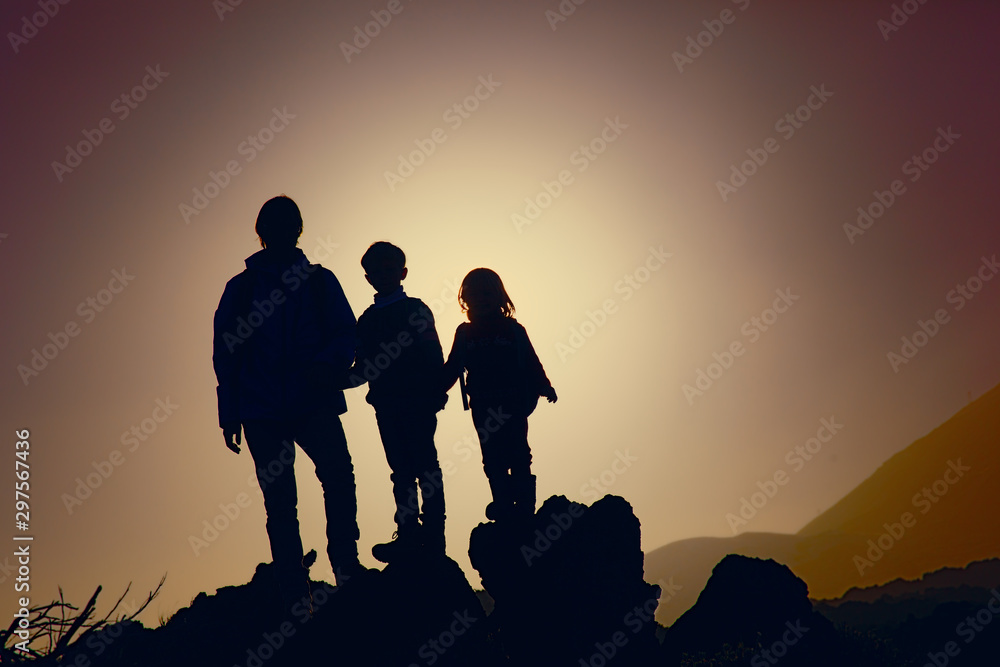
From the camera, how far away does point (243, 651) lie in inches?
298

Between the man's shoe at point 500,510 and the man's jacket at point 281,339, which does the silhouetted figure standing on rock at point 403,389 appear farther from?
the man's jacket at point 281,339

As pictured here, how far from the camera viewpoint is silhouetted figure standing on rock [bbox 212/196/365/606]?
579 centimetres

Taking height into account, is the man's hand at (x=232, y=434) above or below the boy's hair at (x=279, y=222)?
below

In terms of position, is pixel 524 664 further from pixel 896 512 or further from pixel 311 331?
pixel 896 512

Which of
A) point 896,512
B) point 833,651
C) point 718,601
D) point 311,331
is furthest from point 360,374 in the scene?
point 896,512

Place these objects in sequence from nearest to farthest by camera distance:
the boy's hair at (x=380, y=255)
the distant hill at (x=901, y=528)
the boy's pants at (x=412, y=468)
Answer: the boy's pants at (x=412, y=468) < the boy's hair at (x=380, y=255) < the distant hill at (x=901, y=528)

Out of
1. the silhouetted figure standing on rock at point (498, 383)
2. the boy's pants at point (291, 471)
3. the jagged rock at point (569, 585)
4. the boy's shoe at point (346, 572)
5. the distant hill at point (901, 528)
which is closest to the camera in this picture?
the boy's pants at point (291, 471)

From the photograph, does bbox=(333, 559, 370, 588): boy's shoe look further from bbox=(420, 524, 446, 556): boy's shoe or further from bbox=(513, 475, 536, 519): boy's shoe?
bbox=(513, 475, 536, 519): boy's shoe

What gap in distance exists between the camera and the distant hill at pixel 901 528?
283 feet

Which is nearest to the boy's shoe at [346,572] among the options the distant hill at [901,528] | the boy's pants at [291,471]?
the boy's pants at [291,471]

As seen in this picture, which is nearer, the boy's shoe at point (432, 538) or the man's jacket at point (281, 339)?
the man's jacket at point (281, 339)

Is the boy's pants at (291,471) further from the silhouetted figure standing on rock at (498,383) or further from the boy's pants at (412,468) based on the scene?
the silhouetted figure standing on rock at (498,383)

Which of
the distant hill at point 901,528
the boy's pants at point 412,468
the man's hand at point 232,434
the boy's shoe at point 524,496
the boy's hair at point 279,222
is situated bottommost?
the distant hill at point 901,528

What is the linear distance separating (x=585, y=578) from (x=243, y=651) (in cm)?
420
